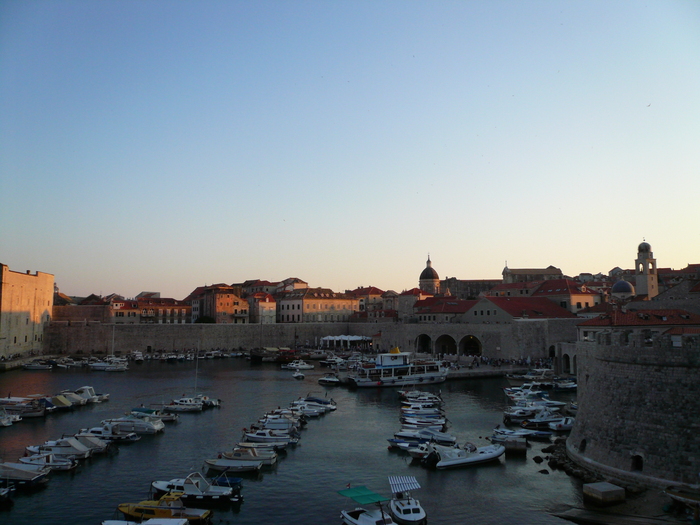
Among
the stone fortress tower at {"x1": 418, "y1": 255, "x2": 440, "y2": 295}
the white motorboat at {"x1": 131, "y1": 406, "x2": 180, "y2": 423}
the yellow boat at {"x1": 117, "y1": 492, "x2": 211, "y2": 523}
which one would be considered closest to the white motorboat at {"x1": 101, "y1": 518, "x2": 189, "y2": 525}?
the yellow boat at {"x1": 117, "y1": 492, "x2": 211, "y2": 523}

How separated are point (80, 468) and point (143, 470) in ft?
7.15

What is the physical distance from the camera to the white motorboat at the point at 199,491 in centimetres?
1560

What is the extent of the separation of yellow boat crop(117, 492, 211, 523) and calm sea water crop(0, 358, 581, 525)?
61cm

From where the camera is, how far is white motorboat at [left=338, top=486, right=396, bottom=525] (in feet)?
44.6

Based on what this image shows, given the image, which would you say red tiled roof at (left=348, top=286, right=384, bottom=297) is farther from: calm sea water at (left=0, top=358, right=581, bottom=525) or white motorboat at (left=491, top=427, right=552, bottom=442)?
white motorboat at (left=491, top=427, right=552, bottom=442)

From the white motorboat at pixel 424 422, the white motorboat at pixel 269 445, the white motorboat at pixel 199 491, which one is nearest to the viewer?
→ the white motorboat at pixel 199 491

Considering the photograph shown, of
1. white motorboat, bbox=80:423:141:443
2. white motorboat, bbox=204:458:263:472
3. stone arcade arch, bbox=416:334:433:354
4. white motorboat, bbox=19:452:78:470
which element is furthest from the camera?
stone arcade arch, bbox=416:334:433:354

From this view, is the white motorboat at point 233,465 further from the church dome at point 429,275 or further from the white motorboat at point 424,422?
the church dome at point 429,275

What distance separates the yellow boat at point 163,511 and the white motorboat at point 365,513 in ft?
11.8

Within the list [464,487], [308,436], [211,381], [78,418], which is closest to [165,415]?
[78,418]

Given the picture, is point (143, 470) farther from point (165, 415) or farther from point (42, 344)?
point (42, 344)

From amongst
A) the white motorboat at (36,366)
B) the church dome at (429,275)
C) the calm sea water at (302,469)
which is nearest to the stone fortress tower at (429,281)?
the church dome at (429,275)

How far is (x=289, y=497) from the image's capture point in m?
16.2

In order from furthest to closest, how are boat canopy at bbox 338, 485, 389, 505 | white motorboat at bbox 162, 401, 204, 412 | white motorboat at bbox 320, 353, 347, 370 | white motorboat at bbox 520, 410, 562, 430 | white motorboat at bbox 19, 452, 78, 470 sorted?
white motorboat at bbox 320, 353, 347, 370 → white motorboat at bbox 162, 401, 204, 412 → white motorboat at bbox 520, 410, 562, 430 → white motorboat at bbox 19, 452, 78, 470 → boat canopy at bbox 338, 485, 389, 505
